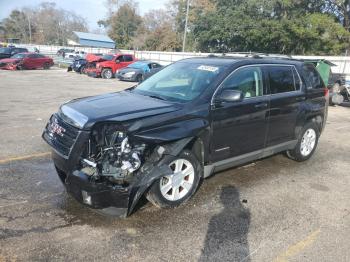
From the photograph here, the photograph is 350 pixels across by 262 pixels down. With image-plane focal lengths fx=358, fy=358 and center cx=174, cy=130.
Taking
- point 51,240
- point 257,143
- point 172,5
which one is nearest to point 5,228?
point 51,240

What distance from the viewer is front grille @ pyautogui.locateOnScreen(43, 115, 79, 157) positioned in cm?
406

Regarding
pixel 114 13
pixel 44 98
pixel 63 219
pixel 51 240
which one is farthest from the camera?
pixel 114 13

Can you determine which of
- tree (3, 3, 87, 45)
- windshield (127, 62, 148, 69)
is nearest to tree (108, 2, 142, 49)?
tree (3, 3, 87, 45)

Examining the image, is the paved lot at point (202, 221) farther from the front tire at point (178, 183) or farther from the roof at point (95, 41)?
the roof at point (95, 41)

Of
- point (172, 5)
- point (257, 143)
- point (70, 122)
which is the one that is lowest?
point (257, 143)

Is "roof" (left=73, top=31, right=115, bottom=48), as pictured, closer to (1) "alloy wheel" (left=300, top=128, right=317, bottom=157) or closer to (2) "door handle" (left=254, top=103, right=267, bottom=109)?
(1) "alloy wheel" (left=300, top=128, right=317, bottom=157)

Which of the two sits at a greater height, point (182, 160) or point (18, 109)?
point (182, 160)

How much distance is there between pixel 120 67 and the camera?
80.9 ft

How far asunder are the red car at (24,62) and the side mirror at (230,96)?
25.7 meters

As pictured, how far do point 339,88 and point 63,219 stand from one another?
15.2 m

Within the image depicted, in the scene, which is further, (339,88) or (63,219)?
(339,88)

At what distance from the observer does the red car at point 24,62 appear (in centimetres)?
2677

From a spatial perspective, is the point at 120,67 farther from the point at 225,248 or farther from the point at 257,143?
the point at 225,248

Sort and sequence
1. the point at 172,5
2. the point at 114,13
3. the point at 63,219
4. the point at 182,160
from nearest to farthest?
the point at 63,219
the point at 182,160
the point at 172,5
the point at 114,13
